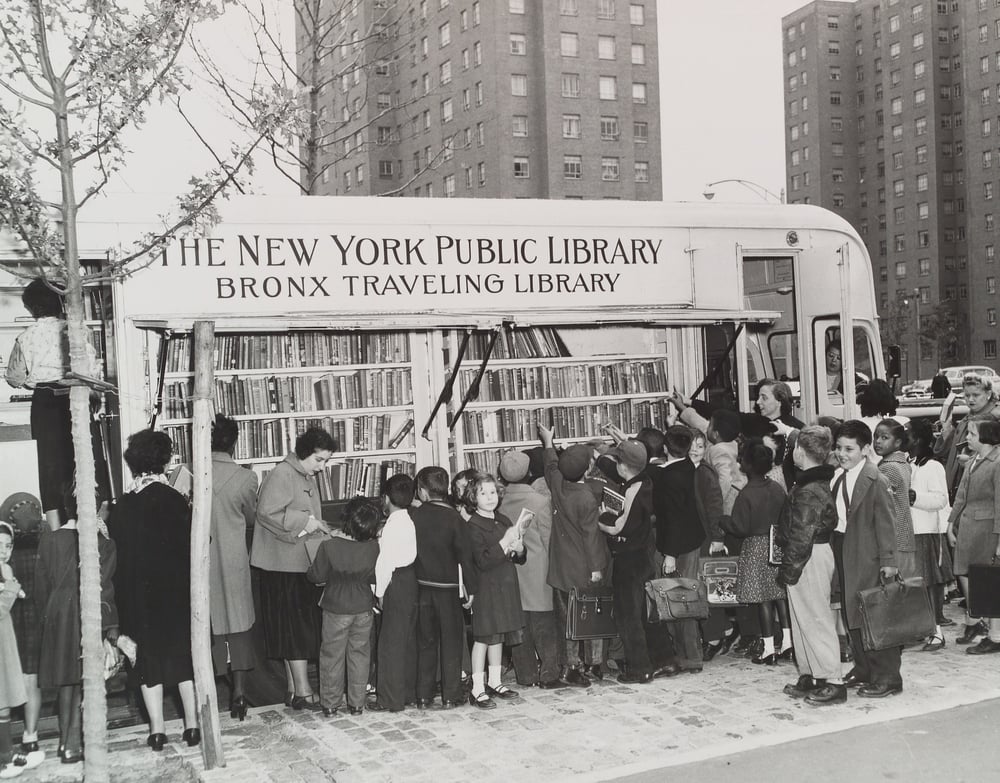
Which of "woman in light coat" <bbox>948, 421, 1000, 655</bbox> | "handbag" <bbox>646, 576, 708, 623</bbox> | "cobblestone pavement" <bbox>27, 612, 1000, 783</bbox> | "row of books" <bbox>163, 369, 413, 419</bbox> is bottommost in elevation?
"cobblestone pavement" <bbox>27, 612, 1000, 783</bbox>

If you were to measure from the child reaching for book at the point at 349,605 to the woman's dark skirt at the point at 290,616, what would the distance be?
0.77 ft

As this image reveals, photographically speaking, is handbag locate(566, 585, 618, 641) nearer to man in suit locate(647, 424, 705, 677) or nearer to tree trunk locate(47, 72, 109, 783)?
man in suit locate(647, 424, 705, 677)

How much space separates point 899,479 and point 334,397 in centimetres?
450

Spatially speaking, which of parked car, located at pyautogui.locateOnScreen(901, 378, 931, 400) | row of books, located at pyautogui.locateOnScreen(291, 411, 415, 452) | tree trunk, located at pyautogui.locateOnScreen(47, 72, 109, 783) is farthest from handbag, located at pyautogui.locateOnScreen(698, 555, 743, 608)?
parked car, located at pyautogui.locateOnScreen(901, 378, 931, 400)

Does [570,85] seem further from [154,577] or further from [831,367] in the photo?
[154,577]

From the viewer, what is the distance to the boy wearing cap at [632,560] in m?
6.76

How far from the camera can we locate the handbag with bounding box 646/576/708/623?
6.79 metres

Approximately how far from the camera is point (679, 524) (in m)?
7.00

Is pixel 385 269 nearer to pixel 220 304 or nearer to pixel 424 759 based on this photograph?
pixel 220 304

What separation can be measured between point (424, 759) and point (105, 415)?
3726mm

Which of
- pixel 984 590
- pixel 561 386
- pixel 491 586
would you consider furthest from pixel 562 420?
pixel 984 590

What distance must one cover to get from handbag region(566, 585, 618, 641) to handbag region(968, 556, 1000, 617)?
101 inches

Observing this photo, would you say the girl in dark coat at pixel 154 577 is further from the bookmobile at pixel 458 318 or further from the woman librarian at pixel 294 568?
the bookmobile at pixel 458 318

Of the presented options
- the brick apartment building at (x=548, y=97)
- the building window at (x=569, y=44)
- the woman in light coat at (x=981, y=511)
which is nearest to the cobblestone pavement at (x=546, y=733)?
the woman in light coat at (x=981, y=511)
